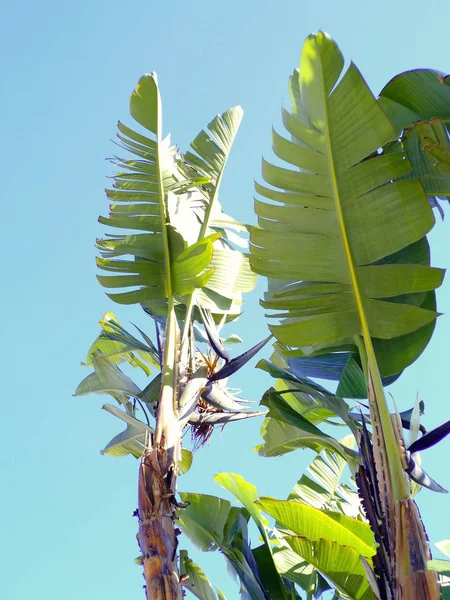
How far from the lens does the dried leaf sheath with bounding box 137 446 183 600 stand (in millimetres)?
2992

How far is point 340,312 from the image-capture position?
3.51 m

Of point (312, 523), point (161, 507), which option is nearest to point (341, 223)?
point (312, 523)

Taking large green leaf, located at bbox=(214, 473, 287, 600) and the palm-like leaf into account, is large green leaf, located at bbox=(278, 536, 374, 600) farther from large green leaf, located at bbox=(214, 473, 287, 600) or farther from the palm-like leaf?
the palm-like leaf

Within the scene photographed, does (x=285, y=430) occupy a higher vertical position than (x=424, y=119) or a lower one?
lower

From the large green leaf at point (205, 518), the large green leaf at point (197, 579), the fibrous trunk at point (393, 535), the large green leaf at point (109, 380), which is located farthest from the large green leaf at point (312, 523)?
the large green leaf at point (109, 380)

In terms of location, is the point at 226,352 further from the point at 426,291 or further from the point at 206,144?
the point at 206,144

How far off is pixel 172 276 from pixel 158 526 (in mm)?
2114

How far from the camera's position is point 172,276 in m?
4.81

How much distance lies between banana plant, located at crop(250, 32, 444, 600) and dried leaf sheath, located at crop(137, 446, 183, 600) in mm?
956

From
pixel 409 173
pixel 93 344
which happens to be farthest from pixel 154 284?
pixel 409 173

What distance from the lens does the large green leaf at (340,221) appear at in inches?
133

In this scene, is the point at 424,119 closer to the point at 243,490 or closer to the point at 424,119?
the point at 424,119

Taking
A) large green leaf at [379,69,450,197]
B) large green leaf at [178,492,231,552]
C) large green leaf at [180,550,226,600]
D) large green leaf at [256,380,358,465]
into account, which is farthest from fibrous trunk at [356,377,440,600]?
large green leaf at [180,550,226,600]

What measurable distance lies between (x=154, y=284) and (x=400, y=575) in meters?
2.94
